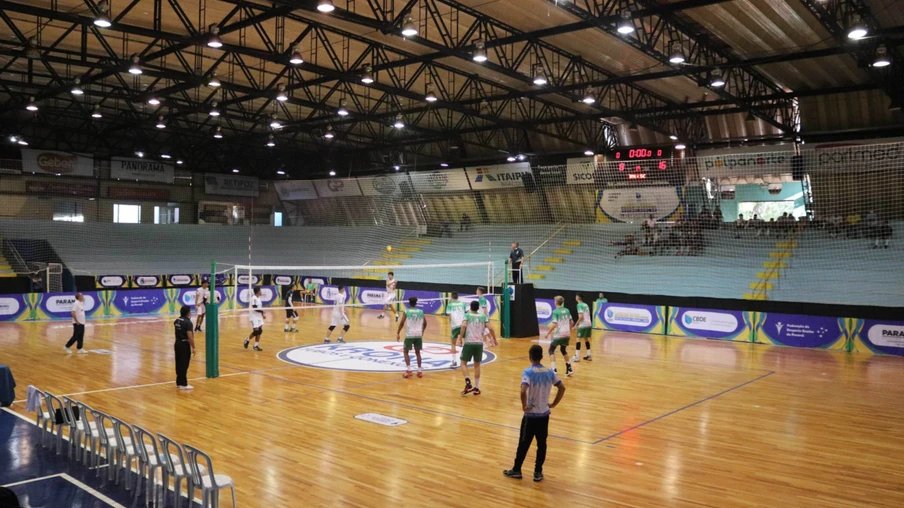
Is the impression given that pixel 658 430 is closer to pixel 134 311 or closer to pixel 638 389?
pixel 638 389

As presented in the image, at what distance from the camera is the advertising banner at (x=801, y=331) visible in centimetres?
1916

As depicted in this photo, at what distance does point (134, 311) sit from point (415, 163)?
673 inches

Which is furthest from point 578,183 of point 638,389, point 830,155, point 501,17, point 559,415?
point 559,415

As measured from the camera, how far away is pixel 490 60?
66.2 ft

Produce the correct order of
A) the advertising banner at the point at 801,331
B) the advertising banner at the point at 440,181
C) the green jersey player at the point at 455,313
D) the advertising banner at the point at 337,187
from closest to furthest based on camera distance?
1. the green jersey player at the point at 455,313
2. the advertising banner at the point at 801,331
3. the advertising banner at the point at 440,181
4. the advertising banner at the point at 337,187

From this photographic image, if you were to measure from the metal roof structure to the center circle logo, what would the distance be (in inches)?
303

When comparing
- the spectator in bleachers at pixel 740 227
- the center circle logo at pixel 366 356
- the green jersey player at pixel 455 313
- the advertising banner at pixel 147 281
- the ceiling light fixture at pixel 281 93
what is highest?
the ceiling light fixture at pixel 281 93

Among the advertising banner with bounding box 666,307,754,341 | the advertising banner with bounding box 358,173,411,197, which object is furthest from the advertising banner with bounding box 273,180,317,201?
the advertising banner with bounding box 666,307,754,341

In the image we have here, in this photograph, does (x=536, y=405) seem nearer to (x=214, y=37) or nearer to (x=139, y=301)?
(x=214, y=37)

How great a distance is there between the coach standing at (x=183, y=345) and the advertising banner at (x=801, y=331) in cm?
1680

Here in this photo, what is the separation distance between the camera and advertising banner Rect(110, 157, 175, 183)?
121ft

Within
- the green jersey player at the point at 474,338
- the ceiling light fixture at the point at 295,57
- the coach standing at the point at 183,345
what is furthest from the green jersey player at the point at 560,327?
the ceiling light fixture at the point at 295,57

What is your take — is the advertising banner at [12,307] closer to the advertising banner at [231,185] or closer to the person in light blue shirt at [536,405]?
the advertising banner at [231,185]

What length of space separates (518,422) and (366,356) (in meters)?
7.32
